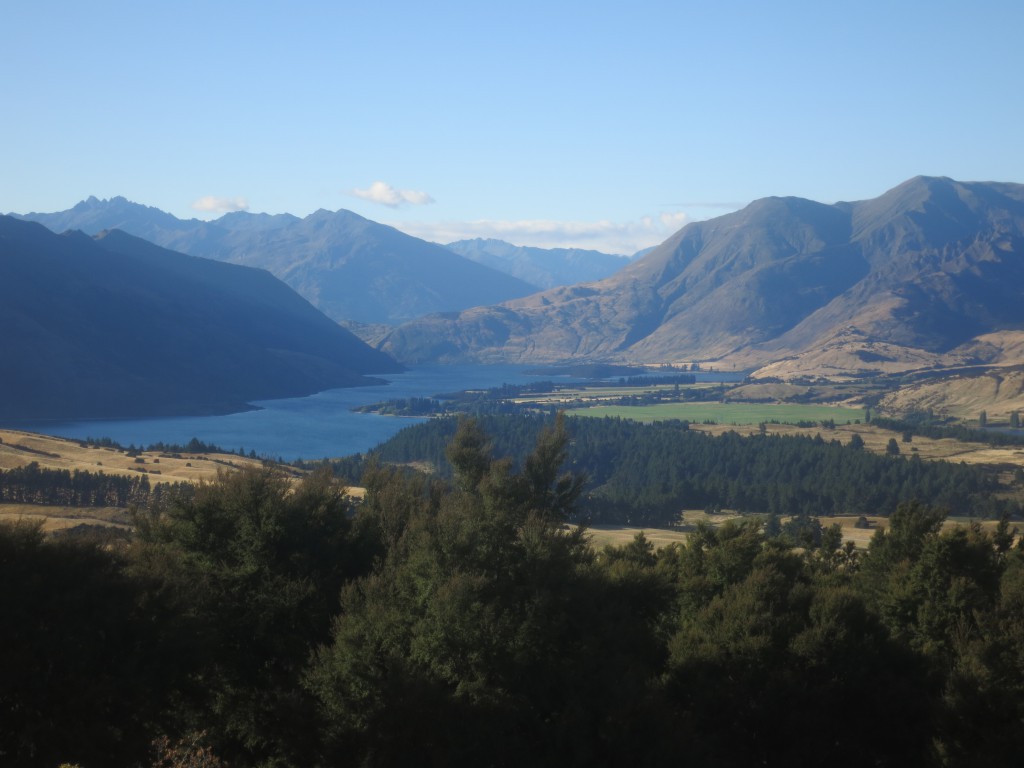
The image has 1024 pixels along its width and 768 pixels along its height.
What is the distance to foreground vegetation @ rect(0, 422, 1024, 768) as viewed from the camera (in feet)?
63.2

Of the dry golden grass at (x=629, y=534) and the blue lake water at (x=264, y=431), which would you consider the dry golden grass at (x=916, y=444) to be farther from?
the blue lake water at (x=264, y=431)

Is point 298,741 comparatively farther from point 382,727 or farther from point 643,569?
point 643,569

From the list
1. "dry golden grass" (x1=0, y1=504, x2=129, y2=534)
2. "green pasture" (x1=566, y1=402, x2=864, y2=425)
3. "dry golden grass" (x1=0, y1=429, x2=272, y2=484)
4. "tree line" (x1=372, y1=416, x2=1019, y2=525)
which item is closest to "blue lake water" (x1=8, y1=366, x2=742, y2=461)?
"tree line" (x1=372, y1=416, x2=1019, y2=525)

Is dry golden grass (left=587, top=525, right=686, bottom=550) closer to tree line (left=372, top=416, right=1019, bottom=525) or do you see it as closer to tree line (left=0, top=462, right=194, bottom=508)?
tree line (left=372, top=416, right=1019, bottom=525)

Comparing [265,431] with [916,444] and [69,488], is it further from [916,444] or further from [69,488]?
[916,444]

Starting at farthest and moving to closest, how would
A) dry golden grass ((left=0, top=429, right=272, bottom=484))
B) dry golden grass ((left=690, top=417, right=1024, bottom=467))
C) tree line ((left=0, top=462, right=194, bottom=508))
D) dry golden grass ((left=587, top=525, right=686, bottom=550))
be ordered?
dry golden grass ((left=690, top=417, right=1024, bottom=467)), dry golden grass ((left=0, top=429, right=272, bottom=484)), dry golden grass ((left=587, top=525, right=686, bottom=550)), tree line ((left=0, top=462, right=194, bottom=508))

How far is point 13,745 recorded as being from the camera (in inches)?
684

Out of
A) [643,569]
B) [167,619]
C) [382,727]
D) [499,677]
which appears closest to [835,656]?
[643,569]

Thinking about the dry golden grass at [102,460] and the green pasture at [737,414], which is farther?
the green pasture at [737,414]

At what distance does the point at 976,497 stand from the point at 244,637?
310 ft

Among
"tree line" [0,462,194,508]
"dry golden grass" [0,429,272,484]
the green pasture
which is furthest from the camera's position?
the green pasture

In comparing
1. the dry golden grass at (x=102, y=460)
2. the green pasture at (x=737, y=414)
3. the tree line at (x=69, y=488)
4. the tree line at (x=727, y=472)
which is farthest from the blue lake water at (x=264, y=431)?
the tree line at (x=69, y=488)

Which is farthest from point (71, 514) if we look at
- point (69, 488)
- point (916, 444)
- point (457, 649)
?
point (916, 444)

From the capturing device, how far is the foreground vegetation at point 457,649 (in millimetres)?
19266
